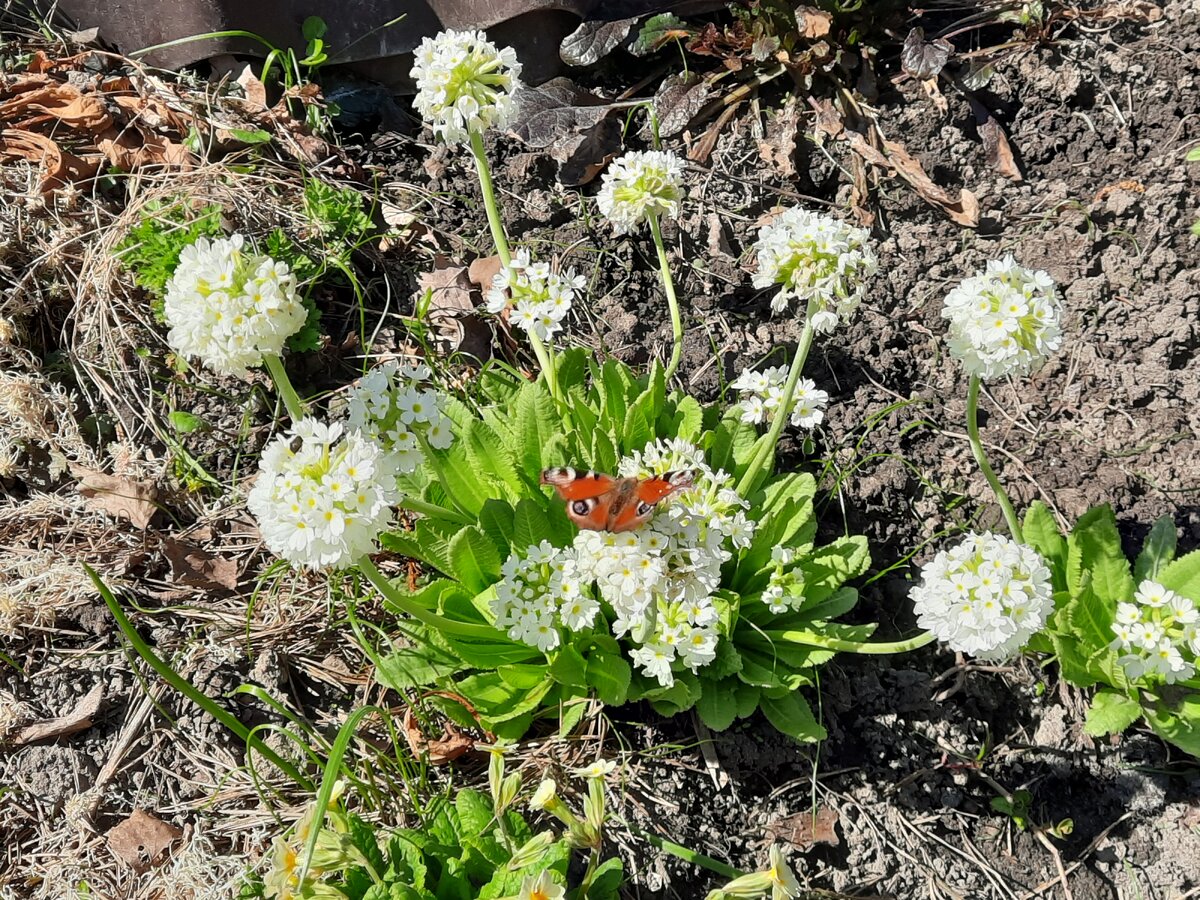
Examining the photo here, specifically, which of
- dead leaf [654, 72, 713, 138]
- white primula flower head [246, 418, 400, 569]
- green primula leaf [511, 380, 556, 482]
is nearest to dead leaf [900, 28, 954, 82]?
dead leaf [654, 72, 713, 138]

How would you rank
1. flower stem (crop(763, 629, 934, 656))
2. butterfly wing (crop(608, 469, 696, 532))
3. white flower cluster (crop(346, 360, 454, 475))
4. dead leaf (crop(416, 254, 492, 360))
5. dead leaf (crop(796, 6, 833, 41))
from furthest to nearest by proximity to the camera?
dead leaf (crop(796, 6, 833, 41)), dead leaf (crop(416, 254, 492, 360)), flower stem (crop(763, 629, 934, 656)), white flower cluster (crop(346, 360, 454, 475)), butterfly wing (crop(608, 469, 696, 532))

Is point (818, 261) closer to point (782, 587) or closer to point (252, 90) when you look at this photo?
point (782, 587)

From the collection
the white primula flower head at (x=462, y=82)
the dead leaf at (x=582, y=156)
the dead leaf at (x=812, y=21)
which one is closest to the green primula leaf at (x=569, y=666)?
the white primula flower head at (x=462, y=82)

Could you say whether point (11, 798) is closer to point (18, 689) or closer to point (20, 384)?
point (18, 689)

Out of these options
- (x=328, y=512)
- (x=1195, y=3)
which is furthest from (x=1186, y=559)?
(x=1195, y=3)

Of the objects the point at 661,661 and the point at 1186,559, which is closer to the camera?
the point at 661,661

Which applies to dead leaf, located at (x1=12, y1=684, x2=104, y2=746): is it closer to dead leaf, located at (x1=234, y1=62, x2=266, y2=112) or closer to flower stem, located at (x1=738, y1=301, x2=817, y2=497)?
flower stem, located at (x1=738, y1=301, x2=817, y2=497)
